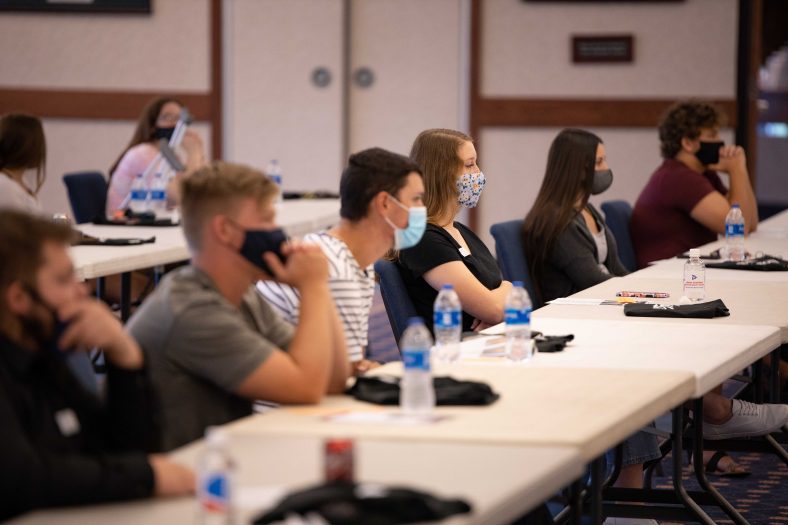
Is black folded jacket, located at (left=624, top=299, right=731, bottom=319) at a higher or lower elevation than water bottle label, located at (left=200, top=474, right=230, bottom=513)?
lower

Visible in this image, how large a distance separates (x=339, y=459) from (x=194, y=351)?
71cm

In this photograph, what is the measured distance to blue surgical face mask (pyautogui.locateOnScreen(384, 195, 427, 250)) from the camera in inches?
142

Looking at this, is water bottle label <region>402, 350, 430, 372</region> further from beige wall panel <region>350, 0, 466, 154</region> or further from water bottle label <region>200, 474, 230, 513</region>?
beige wall panel <region>350, 0, 466, 154</region>

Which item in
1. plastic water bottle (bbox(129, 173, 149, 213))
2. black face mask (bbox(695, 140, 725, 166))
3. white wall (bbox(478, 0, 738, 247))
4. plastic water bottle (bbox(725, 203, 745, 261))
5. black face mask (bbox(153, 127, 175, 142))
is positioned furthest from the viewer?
white wall (bbox(478, 0, 738, 247))

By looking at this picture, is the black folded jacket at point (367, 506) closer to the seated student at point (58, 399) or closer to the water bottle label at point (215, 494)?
the water bottle label at point (215, 494)

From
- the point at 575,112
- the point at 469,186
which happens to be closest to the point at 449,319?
the point at 469,186

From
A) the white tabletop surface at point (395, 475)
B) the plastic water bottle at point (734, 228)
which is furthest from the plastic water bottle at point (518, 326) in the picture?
the plastic water bottle at point (734, 228)

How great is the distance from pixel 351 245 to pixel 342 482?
1.55m

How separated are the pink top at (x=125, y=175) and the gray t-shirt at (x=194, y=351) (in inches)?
192

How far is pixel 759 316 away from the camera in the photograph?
424 centimetres

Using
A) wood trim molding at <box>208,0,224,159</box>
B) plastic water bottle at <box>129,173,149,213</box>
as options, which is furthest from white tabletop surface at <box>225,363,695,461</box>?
wood trim molding at <box>208,0,224,159</box>

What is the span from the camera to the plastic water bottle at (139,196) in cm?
723

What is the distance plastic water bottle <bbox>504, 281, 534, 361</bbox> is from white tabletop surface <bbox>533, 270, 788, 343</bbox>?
0.76 metres

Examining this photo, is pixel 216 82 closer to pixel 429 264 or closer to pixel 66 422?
pixel 429 264
